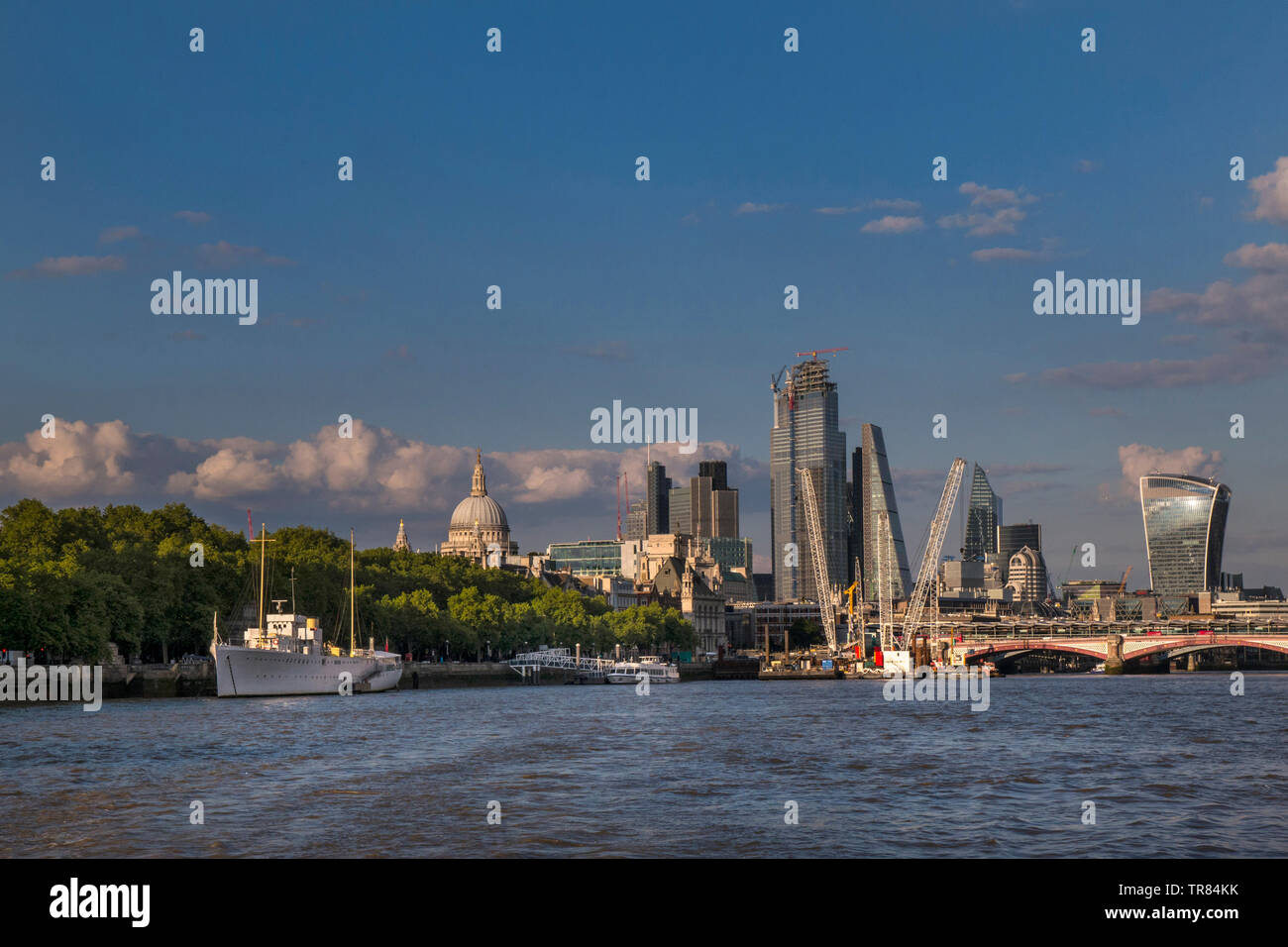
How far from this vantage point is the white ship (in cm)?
10556

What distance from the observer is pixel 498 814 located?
30766 millimetres

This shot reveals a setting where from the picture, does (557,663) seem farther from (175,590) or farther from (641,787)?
(641,787)

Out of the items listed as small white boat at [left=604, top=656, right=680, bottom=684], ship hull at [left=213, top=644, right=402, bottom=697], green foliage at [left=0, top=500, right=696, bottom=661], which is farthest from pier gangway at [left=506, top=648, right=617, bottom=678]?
ship hull at [left=213, top=644, right=402, bottom=697]

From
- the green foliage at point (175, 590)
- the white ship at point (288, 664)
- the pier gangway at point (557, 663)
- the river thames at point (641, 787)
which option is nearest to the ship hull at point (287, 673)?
the white ship at point (288, 664)

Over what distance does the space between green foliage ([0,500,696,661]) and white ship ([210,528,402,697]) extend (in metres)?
4.78

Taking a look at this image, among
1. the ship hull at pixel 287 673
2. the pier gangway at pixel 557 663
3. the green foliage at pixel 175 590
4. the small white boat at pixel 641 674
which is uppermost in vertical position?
the green foliage at pixel 175 590

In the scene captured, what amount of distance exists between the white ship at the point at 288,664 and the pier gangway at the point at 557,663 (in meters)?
44.3

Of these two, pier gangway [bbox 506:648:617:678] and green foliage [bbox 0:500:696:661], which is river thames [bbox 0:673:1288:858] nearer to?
green foliage [bbox 0:500:696:661]

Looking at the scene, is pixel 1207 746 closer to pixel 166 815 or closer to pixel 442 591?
pixel 166 815

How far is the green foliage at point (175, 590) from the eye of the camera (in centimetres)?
9444

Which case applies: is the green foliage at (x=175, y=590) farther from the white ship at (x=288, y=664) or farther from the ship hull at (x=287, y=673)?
the ship hull at (x=287, y=673)

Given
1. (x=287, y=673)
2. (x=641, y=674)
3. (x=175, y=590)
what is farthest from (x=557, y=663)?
(x=175, y=590)

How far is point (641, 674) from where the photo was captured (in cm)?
18338
